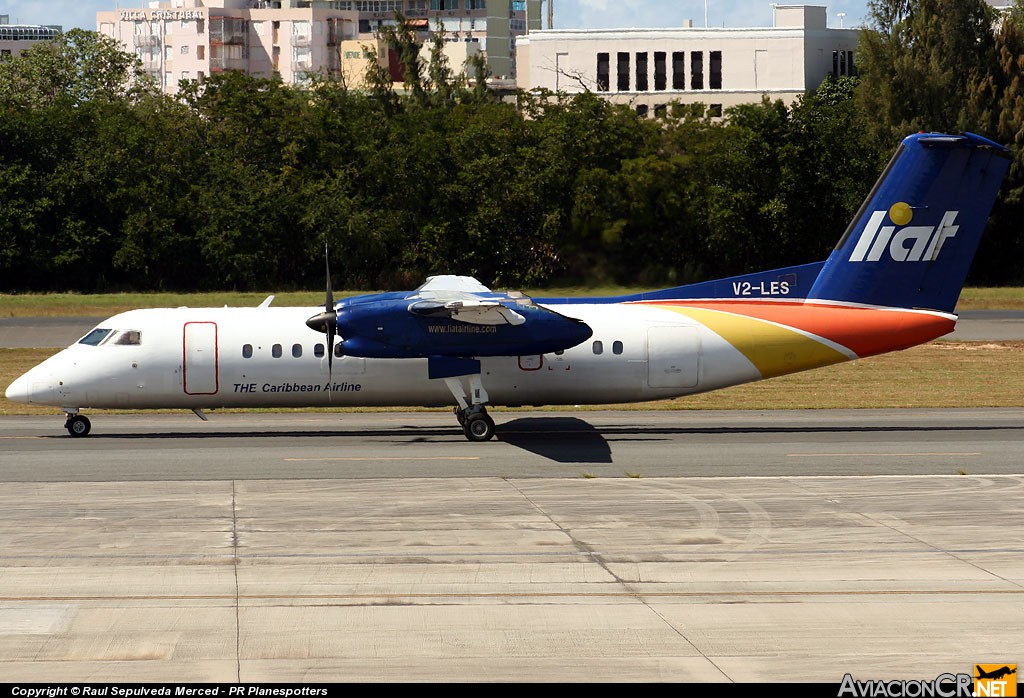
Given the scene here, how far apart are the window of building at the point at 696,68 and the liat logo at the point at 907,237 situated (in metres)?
A: 76.1

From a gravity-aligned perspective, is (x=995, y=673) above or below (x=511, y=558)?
above

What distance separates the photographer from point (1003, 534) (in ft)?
55.3

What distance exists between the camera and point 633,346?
86.2ft

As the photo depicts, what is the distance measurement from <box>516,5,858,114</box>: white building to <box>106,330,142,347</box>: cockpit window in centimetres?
7581

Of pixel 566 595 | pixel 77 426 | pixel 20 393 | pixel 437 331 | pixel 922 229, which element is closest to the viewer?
pixel 566 595

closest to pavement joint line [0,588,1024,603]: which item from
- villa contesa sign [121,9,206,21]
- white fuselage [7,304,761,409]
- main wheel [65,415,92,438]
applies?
white fuselage [7,304,761,409]

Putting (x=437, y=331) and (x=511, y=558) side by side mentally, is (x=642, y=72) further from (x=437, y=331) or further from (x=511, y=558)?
(x=511, y=558)

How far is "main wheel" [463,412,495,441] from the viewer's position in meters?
26.1

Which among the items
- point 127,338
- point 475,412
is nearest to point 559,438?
point 475,412

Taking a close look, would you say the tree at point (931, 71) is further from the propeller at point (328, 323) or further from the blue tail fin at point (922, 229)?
the propeller at point (328, 323)

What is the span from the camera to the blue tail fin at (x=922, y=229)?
26.2 metres

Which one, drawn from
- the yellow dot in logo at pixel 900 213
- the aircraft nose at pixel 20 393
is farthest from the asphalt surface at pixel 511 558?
the yellow dot in logo at pixel 900 213

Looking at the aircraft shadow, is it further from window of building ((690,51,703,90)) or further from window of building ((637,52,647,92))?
window of building ((690,51,703,90))

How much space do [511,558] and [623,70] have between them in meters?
88.9
